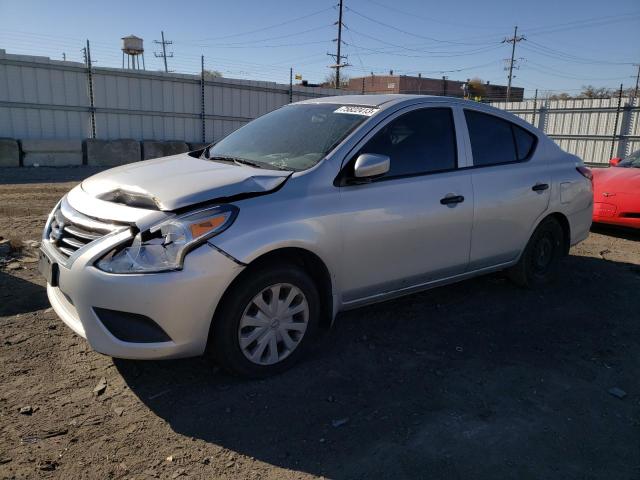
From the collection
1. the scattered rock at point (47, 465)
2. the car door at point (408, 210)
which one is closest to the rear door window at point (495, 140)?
the car door at point (408, 210)

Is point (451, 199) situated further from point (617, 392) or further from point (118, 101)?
point (118, 101)

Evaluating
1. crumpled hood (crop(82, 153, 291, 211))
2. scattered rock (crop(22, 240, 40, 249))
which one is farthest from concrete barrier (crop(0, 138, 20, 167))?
crumpled hood (crop(82, 153, 291, 211))

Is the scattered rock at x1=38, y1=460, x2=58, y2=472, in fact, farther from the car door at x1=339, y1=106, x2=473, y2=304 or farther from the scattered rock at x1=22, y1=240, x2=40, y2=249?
the scattered rock at x1=22, y1=240, x2=40, y2=249

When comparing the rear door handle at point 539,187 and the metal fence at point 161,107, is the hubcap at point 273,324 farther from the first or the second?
the metal fence at point 161,107

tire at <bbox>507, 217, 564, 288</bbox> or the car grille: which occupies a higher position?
the car grille

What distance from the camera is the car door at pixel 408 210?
346cm

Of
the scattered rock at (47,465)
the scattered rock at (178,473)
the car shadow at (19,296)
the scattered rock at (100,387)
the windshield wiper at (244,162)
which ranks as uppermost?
the windshield wiper at (244,162)

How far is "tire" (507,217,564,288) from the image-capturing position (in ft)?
16.1

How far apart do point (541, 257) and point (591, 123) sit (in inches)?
649

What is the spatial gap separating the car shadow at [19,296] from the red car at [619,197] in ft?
23.0

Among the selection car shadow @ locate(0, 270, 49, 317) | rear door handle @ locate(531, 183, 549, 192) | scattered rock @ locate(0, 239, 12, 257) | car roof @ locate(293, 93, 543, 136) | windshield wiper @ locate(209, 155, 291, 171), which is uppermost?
car roof @ locate(293, 93, 543, 136)

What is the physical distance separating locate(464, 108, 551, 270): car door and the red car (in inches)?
124

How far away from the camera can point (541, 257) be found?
5.09m

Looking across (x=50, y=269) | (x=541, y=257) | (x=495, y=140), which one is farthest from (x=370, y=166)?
(x=541, y=257)
